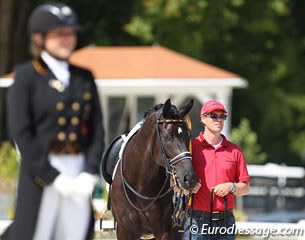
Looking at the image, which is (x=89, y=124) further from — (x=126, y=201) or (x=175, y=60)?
(x=175, y=60)

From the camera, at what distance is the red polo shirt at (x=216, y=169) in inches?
308

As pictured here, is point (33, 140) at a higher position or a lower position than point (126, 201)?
higher

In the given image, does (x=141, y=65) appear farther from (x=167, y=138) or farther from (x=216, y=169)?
(x=216, y=169)

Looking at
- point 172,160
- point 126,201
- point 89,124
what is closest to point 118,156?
point 126,201

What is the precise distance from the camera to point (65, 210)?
5.62 metres

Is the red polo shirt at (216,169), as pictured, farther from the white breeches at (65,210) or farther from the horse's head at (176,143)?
the white breeches at (65,210)

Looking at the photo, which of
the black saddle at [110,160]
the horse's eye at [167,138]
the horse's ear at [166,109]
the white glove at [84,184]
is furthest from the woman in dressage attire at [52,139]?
the black saddle at [110,160]

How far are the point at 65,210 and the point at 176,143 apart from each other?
260 cm

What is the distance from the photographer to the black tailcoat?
553 cm

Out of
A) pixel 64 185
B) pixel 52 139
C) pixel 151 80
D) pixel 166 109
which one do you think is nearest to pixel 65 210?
pixel 64 185

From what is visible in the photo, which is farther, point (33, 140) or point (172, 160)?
point (172, 160)

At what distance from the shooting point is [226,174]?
7824 mm

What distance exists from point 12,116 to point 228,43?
29.5 meters

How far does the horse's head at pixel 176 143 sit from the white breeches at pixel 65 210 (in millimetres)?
2113
